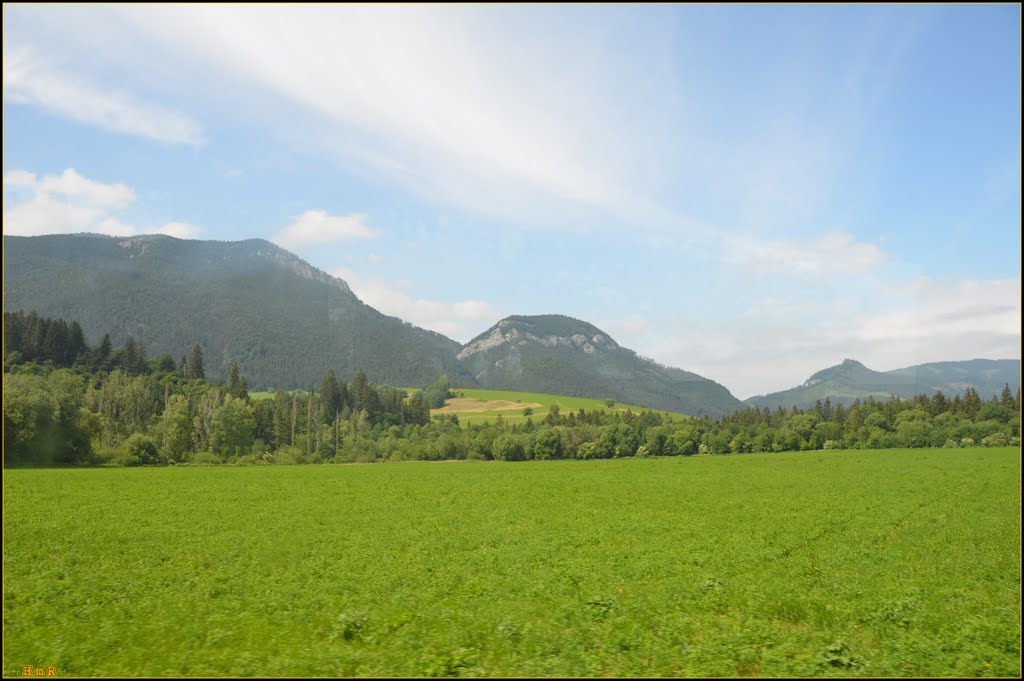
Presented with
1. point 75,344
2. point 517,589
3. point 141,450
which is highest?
point 75,344

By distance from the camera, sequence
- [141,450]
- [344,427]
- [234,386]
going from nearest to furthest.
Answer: [141,450], [344,427], [234,386]

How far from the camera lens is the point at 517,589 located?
1867 cm

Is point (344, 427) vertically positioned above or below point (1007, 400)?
below

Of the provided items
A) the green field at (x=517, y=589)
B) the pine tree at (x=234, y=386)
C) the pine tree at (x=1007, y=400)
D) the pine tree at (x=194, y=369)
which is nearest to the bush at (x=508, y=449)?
the pine tree at (x=234, y=386)

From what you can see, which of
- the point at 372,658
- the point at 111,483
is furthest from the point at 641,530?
the point at 111,483

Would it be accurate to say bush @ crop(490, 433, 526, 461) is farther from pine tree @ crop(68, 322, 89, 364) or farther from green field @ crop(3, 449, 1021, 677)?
pine tree @ crop(68, 322, 89, 364)

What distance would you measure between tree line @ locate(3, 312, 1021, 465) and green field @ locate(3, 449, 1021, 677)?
7545 centimetres

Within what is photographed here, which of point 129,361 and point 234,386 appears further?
point 129,361

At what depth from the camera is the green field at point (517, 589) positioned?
43.2 ft

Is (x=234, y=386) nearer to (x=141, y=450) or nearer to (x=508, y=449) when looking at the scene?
(x=141, y=450)

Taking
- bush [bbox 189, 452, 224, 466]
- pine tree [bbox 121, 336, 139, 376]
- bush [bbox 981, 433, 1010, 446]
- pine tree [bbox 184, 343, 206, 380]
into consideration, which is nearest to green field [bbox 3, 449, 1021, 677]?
bush [bbox 189, 452, 224, 466]

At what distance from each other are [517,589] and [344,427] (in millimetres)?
127525

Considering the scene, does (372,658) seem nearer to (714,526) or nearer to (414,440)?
(714,526)

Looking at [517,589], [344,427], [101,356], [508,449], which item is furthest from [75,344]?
[517,589]
